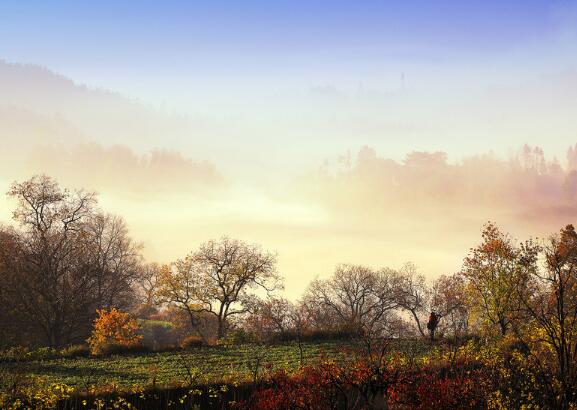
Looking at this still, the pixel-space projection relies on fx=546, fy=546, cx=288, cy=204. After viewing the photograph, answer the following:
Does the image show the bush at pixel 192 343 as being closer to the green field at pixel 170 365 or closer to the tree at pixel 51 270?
the green field at pixel 170 365

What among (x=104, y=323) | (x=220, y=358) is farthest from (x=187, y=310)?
(x=220, y=358)

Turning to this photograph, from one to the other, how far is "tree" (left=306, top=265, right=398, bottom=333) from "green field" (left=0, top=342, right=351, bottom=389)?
33.0 metres

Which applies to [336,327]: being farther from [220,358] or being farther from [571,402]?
[571,402]

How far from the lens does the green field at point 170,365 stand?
25.5 meters

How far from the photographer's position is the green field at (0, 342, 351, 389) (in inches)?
1002

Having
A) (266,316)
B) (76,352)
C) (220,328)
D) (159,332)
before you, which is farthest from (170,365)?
(159,332)

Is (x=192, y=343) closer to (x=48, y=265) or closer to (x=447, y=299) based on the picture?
(x=48, y=265)

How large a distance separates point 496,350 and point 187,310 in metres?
40.8

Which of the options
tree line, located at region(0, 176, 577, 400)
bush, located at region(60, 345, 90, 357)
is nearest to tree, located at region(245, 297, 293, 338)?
tree line, located at region(0, 176, 577, 400)

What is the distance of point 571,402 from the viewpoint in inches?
617

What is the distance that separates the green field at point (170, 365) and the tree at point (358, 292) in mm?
33042

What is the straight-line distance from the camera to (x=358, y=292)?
72.9m

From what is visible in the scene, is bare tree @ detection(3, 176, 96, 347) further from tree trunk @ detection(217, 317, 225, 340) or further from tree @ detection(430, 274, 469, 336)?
tree @ detection(430, 274, 469, 336)

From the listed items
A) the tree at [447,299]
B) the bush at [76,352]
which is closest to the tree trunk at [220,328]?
the bush at [76,352]
